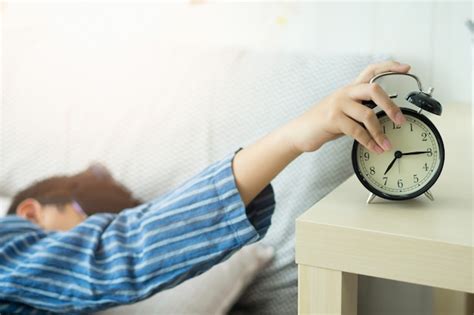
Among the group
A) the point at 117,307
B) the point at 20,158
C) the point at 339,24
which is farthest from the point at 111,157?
the point at 339,24

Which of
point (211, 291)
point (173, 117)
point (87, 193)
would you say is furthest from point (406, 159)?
point (87, 193)

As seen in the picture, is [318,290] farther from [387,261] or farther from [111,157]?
[111,157]

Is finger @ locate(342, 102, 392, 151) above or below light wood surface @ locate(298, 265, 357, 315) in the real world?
above

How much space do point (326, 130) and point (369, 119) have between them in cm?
6

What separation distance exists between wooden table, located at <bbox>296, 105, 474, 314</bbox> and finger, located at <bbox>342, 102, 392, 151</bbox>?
0.21ft

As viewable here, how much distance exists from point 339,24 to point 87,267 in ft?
2.16

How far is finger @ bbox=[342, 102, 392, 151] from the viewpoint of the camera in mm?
668

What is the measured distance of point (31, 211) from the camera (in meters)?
1.31

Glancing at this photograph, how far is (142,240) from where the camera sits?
0.97 meters

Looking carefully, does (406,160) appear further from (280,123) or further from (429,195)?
(280,123)

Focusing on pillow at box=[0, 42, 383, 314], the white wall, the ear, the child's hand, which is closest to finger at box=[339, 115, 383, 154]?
the child's hand

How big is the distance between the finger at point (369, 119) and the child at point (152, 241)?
3.3 inches

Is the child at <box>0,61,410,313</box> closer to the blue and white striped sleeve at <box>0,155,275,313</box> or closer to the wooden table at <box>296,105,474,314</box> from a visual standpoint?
the blue and white striped sleeve at <box>0,155,275,313</box>

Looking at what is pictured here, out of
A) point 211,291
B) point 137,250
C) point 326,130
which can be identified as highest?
point 326,130
